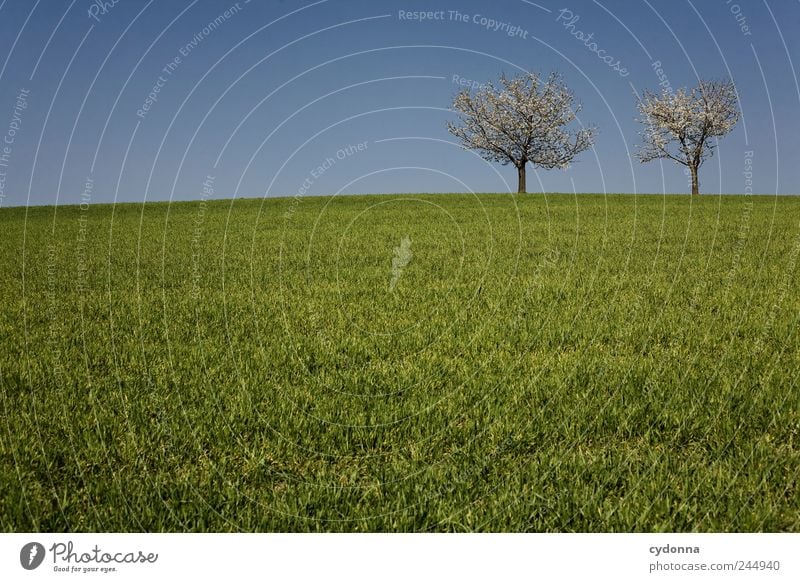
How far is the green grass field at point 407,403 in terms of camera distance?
12.1 feet

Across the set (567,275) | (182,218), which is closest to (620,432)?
(567,275)

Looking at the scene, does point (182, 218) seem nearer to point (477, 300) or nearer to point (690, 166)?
point (477, 300)

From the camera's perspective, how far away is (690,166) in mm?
49188

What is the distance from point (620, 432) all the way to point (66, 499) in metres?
3.71

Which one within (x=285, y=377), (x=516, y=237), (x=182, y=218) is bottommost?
(x=285, y=377)

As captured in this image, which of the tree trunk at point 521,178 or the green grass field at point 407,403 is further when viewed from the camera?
the tree trunk at point 521,178

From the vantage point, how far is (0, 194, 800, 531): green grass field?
12.1ft

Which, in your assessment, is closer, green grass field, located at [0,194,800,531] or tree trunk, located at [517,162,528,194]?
green grass field, located at [0,194,800,531]

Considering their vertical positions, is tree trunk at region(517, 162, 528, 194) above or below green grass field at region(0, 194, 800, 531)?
above

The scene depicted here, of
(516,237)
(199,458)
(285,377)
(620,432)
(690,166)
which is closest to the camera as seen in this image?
(199,458)

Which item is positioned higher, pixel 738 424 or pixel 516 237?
pixel 516 237

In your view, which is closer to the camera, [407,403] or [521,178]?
[407,403]

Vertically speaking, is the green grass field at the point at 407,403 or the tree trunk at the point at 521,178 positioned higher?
the tree trunk at the point at 521,178

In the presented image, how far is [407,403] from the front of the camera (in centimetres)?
510
